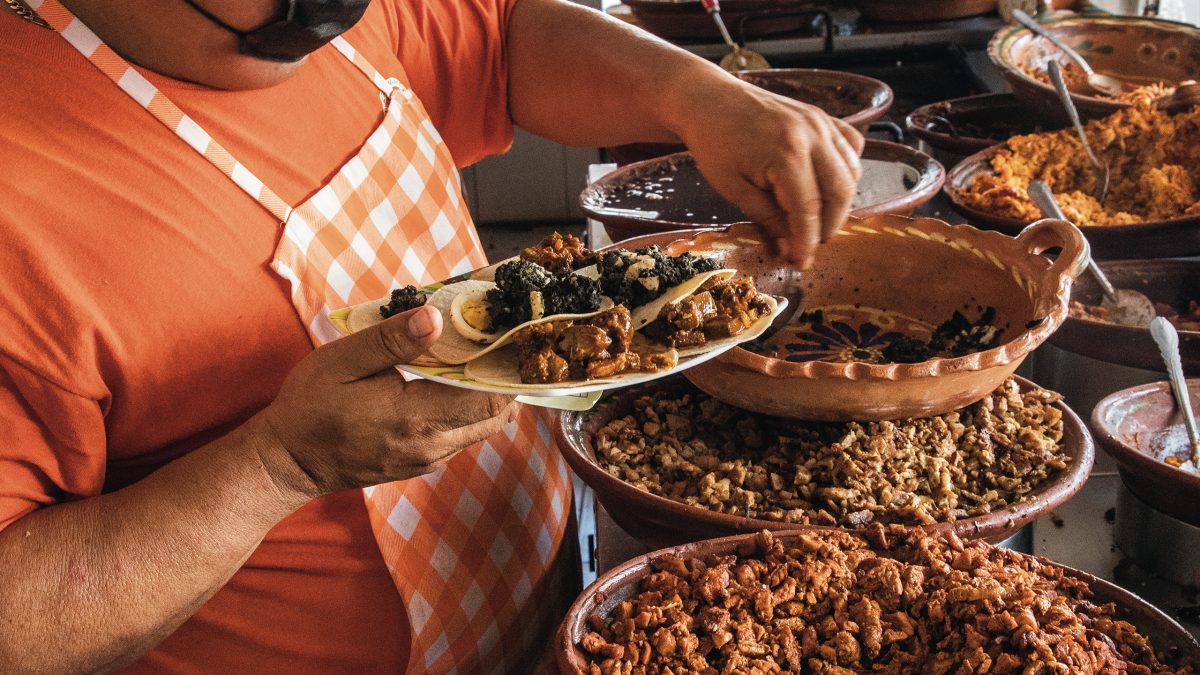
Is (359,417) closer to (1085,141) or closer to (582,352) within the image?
(582,352)

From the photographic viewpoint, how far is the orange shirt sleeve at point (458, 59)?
1.68 meters

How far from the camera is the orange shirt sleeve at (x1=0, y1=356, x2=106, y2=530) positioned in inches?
39.3

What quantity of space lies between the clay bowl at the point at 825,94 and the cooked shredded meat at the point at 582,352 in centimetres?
173

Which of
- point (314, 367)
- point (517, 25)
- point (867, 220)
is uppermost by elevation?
point (517, 25)

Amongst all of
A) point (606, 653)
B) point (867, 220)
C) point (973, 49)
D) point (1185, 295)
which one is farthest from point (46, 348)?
point (973, 49)

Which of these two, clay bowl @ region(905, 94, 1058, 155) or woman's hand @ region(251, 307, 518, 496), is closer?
woman's hand @ region(251, 307, 518, 496)

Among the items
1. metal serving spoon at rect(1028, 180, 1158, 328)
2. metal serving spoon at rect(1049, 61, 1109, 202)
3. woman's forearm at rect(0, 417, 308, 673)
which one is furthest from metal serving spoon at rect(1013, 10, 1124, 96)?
woman's forearm at rect(0, 417, 308, 673)

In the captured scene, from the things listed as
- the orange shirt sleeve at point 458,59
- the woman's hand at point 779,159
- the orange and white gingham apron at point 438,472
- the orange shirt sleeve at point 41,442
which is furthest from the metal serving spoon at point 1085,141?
the orange shirt sleeve at point 41,442

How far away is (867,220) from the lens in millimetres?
1686

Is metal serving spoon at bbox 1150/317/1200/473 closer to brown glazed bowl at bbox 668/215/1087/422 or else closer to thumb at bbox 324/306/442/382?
brown glazed bowl at bbox 668/215/1087/422

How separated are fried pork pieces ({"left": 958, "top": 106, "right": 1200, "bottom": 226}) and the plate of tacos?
131 cm

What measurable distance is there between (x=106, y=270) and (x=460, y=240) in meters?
0.63

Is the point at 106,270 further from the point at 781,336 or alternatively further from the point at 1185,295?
the point at 1185,295

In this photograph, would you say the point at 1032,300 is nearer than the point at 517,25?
Yes
